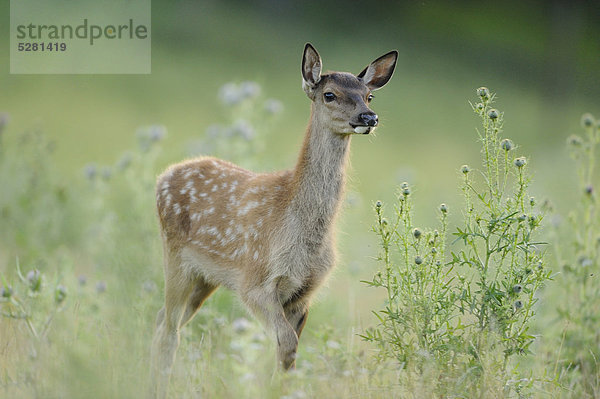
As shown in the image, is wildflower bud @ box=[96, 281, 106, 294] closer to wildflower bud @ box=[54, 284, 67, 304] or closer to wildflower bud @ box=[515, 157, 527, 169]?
wildflower bud @ box=[54, 284, 67, 304]

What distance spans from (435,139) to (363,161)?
2.43 metres

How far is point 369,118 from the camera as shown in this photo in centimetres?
552

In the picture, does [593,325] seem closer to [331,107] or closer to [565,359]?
[565,359]

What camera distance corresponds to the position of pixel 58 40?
16.9m

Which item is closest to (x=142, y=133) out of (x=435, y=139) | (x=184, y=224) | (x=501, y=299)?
(x=184, y=224)

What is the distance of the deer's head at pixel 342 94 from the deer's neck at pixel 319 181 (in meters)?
0.10

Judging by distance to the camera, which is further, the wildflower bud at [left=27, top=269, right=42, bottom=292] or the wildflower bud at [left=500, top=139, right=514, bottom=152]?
the wildflower bud at [left=27, top=269, right=42, bottom=292]

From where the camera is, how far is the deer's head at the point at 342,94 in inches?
222

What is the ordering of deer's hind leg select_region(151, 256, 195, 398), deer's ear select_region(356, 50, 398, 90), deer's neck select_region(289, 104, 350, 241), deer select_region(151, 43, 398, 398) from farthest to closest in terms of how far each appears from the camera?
deer's hind leg select_region(151, 256, 195, 398)
deer's ear select_region(356, 50, 398, 90)
deer's neck select_region(289, 104, 350, 241)
deer select_region(151, 43, 398, 398)

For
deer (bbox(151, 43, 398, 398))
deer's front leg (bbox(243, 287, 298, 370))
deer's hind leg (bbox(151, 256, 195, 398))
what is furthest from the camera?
deer's hind leg (bbox(151, 256, 195, 398))

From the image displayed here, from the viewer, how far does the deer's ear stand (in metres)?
6.16

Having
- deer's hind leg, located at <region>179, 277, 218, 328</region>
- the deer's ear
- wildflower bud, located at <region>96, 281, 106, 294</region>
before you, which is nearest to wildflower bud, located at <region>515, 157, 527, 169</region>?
the deer's ear

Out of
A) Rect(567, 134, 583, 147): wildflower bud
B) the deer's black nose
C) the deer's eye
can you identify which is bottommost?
Rect(567, 134, 583, 147): wildflower bud

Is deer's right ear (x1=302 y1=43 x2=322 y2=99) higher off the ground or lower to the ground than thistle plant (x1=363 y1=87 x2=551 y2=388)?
higher
